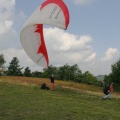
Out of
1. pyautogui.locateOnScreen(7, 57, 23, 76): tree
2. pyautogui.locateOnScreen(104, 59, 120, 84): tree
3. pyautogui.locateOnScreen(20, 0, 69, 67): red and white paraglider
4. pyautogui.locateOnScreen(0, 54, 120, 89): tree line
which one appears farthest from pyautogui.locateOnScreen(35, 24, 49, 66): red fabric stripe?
pyautogui.locateOnScreen(7, 57, 23, 76): tree

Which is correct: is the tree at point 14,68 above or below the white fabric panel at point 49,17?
above

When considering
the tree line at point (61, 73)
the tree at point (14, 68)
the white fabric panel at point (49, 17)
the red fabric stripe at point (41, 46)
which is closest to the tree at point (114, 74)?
the tree line at point (61, 73)

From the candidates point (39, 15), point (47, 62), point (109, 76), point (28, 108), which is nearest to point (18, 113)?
point (28, 108)

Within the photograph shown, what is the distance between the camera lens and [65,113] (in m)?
16.0

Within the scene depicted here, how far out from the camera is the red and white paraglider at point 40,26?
12.9 m

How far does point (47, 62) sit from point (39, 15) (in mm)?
2616

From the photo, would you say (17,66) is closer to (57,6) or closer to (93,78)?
(93,78)

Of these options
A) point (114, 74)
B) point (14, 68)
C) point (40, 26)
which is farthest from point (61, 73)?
point (40, 26)

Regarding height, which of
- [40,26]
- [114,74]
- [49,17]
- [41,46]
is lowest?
[41,46]

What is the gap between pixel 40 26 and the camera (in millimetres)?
15586

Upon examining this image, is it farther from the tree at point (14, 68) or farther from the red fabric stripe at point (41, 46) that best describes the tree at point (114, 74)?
the red fabric stripe at point (41, 46)

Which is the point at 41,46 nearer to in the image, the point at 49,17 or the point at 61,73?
the point at 49,17

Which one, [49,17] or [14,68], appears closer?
[49,17]

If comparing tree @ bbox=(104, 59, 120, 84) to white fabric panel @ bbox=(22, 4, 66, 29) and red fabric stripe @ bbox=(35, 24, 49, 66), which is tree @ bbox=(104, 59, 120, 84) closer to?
red fabric stripe @ bbox=(35, 24, 49, 66)
